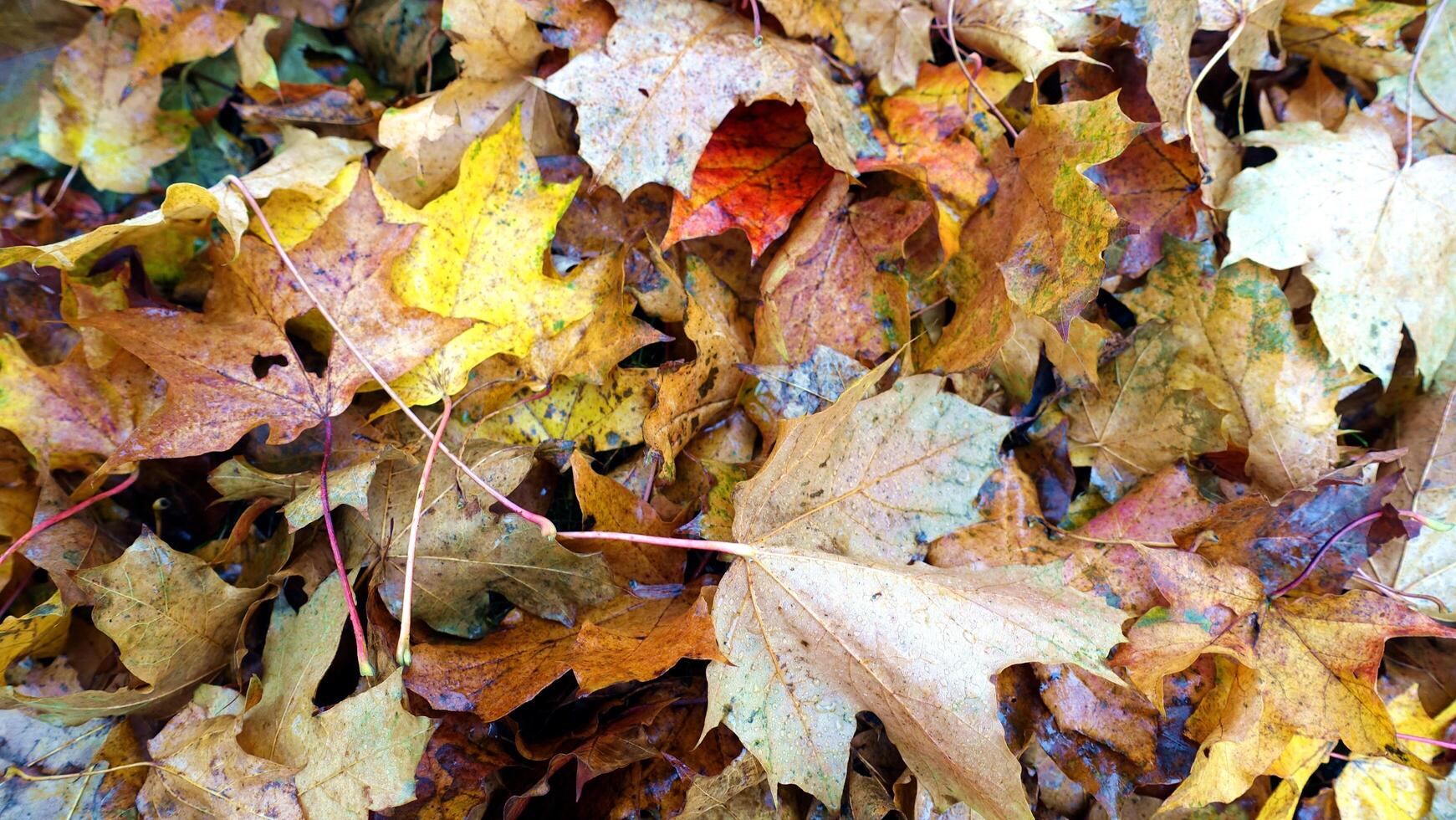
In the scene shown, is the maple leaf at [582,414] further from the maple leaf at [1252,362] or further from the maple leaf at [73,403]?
the maple leaf at [1252,362]

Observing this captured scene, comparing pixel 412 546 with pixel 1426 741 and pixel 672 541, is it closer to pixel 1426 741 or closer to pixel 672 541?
pixel 672 541

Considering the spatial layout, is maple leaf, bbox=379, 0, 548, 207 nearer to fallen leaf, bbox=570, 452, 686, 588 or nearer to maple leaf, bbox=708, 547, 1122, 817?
fallen leaf, bbox=570, 452, 686, 588

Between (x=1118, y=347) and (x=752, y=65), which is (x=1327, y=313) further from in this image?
(x=752, y=65)

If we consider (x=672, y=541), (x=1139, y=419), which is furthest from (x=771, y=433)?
(x=1139, y=419)

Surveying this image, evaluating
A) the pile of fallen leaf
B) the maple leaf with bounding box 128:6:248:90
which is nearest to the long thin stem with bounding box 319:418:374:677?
the pile of fallen leaf

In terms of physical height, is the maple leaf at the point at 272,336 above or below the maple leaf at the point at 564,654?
above

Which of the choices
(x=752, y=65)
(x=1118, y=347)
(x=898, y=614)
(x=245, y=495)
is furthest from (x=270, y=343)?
(x=1118, y=347)

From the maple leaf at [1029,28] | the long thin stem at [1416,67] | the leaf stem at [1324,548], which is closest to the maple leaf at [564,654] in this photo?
the leaf stem at [1324,548]
